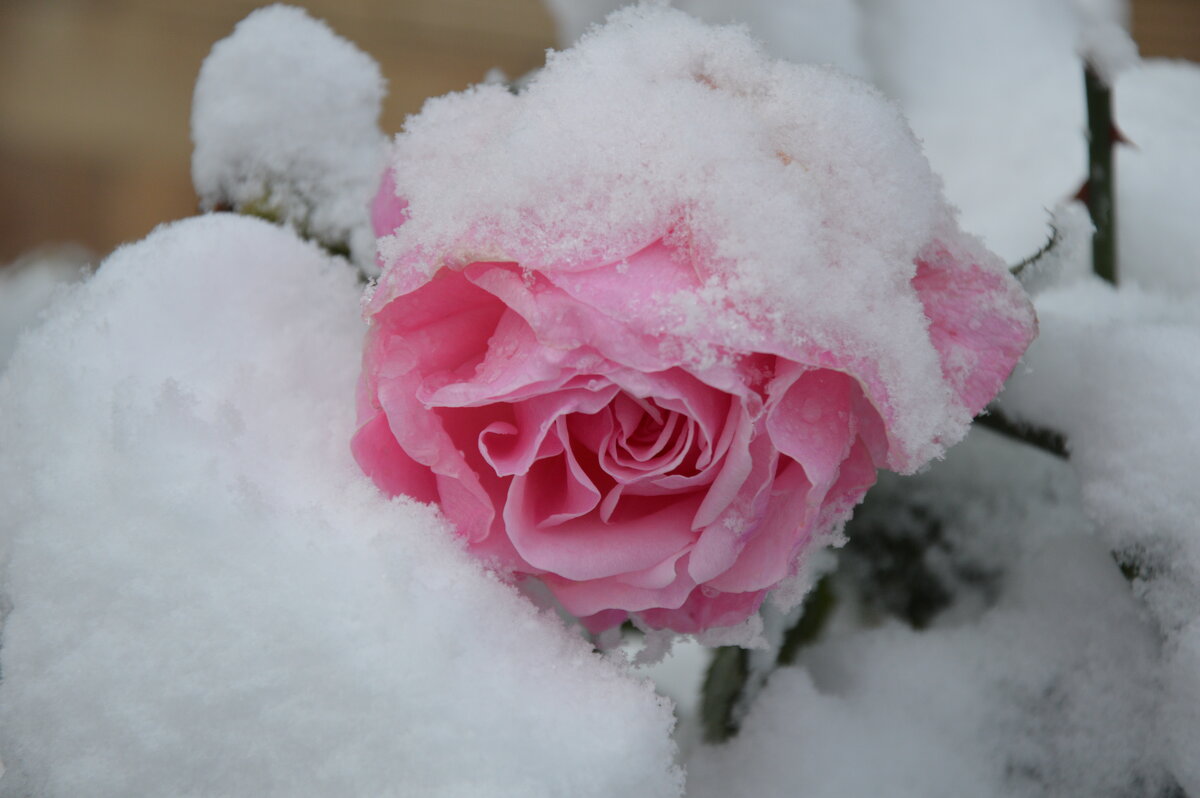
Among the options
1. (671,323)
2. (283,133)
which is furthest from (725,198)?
(283,133)

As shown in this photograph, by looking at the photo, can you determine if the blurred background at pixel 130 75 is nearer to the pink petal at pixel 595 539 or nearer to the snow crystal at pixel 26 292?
the snow crystal at pixel 26 292

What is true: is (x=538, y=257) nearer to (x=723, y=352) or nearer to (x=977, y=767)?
(x=723, y=352)

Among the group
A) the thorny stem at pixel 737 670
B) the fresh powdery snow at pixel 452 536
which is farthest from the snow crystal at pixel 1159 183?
the thorny stem at pixel 737 670

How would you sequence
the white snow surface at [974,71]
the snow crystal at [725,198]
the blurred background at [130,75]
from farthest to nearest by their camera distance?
the blurred background at [130,75]
the white snow surface at [974,71]
the snow crystal at [725,198]

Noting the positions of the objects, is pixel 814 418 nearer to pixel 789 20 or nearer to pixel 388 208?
pixel 388 208

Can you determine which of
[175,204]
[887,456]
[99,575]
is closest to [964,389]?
[887,456]

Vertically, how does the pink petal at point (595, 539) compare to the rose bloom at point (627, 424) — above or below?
below

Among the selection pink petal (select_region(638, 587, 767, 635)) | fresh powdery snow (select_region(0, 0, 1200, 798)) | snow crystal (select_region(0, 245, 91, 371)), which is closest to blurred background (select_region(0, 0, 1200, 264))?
snow crystal (select_region(0, 245, 91, 371))
